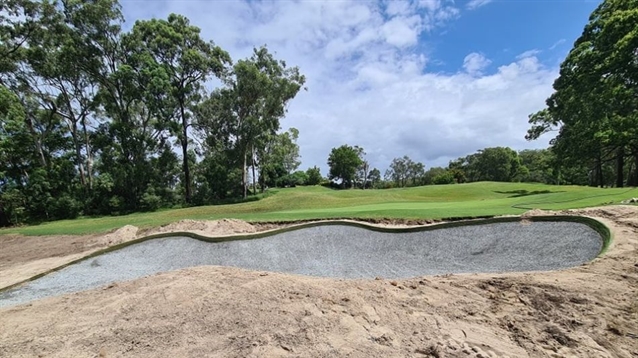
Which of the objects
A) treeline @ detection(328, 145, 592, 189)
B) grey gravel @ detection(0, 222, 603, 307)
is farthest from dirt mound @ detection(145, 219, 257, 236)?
treeline @ detection(328, 145, 592, 189)

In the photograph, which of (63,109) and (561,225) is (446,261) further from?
(63,109)

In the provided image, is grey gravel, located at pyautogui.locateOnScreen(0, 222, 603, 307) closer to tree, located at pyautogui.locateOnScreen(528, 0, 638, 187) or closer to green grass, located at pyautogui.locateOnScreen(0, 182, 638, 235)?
green grass, located at pyautogui.locateOnScreen(0, 182, 638, 235)

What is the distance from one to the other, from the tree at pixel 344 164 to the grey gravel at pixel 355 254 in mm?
51077

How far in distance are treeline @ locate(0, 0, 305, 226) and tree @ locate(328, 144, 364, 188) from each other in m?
33.2

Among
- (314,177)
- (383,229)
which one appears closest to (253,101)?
(383,229)

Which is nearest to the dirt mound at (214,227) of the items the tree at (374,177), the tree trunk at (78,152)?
the tree trunk at (78,152)

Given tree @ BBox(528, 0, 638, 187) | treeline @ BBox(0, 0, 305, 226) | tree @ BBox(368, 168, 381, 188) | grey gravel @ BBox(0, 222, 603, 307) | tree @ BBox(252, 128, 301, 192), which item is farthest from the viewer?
tree @ BBox(368, 168, 381, 188)

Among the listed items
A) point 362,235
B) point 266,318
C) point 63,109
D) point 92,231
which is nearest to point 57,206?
point 63,109

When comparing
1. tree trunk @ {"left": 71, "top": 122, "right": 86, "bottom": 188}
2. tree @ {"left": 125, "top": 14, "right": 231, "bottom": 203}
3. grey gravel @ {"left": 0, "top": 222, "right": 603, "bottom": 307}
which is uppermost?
tree @ {"left": 125, "top": 14, "right": 231, "bottom": 203}

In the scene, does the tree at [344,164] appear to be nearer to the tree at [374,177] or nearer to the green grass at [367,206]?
the tree at [374,177]

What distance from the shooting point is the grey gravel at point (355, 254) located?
6.62 m

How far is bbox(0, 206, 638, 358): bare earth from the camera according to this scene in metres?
3.31

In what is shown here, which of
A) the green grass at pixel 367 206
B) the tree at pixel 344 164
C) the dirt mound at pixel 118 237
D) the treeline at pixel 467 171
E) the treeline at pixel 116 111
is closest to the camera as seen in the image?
the dirt mound at pixel 118 237

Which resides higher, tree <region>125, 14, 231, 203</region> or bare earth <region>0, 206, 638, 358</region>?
tree <region>125, 14, 231, 203</region>
